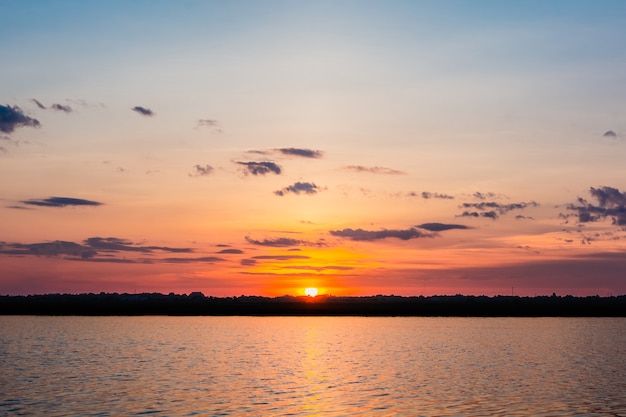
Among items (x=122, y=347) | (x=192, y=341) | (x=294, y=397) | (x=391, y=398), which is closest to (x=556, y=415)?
(x=391, y=398)

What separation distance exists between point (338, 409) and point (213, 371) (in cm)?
2709

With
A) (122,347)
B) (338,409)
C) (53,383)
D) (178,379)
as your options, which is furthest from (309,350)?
(338,409)

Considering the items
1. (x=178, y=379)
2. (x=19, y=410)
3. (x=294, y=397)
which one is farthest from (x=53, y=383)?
(x=294, y=397)

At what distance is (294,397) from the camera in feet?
182

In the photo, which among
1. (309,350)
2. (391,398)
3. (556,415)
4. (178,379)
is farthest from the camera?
(309,350)

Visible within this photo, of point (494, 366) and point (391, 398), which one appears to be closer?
point (391, 398)

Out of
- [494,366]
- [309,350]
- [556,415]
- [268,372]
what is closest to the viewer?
[556,415]

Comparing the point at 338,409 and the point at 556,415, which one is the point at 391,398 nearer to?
the point at 338,409

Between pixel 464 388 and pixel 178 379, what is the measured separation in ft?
75.1

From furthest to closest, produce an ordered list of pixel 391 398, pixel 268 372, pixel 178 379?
pixel 268 372 → pixel 178 379 → pixel 391 398

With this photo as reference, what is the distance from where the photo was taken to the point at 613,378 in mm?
68438

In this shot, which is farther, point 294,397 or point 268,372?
point 268,372

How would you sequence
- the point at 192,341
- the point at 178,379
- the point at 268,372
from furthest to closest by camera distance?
1. the point at 192,341
2. the point at 268,372
3. the point at 178,379

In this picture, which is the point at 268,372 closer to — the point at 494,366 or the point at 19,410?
the point at 494,366
